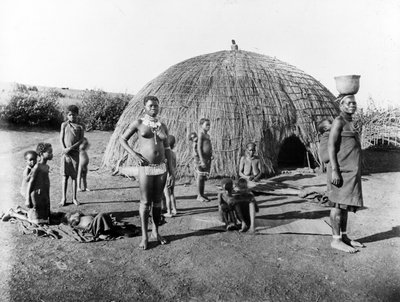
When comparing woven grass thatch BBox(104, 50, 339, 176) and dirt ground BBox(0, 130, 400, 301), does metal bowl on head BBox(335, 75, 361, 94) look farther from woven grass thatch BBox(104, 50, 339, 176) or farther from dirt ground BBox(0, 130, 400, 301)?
dirt ground BBox(0, 130, 400, 301)

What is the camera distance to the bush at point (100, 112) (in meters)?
18.9

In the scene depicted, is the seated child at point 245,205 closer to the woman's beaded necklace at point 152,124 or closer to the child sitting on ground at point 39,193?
the woman's beaded necklace at point 152,124

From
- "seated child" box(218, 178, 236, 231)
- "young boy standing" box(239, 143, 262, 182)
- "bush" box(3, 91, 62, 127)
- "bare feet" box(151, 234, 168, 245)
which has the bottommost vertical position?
"bare feet" box(151, 234, 168, 245)

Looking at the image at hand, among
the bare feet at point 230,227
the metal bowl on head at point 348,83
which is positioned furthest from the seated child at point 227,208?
the metal bowl on head at point 348,83

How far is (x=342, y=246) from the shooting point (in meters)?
4.54

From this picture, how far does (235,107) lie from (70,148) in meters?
4.38

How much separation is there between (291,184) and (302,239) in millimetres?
3548

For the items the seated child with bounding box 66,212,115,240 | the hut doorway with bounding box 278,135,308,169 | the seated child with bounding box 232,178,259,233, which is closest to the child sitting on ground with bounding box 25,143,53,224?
the seated child with bounding box 66,212,115,240

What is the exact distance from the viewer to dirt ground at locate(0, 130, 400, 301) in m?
3.49

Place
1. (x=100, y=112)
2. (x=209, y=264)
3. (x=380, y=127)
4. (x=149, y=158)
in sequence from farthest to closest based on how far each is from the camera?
(x=100, y=112) → (x=380, y=127) → (x=149, y=158) → (x=209, y=264)

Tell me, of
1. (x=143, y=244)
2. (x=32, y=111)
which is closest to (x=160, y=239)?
(x=143, y=244)

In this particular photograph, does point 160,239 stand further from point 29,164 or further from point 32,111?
point 32,111

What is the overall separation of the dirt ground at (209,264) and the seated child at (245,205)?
0.19 metres

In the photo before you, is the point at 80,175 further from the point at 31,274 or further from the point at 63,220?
the point at 31,274
